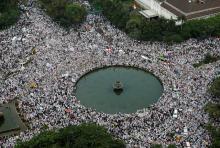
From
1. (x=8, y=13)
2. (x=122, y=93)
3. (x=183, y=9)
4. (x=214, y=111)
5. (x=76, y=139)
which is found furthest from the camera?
(x=8, y=13)

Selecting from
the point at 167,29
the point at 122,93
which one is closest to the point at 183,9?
the point at 167,29

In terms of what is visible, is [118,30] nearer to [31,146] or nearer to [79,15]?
[79,15]

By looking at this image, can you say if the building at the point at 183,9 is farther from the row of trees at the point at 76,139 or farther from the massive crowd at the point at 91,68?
the row of trees at the point at 76,139

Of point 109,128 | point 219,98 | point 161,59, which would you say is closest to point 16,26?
point 161,59

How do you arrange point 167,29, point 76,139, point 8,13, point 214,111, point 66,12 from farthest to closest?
1. point 8,13
2. point 66,12
3. point 167,29
4. point 214,111
5. point 76,139

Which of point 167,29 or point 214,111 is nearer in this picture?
point 214,111

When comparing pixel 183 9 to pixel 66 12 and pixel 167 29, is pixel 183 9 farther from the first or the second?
pixel 66 12

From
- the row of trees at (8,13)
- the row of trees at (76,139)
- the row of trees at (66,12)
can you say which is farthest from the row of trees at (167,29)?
the row of trees at (76,139)
